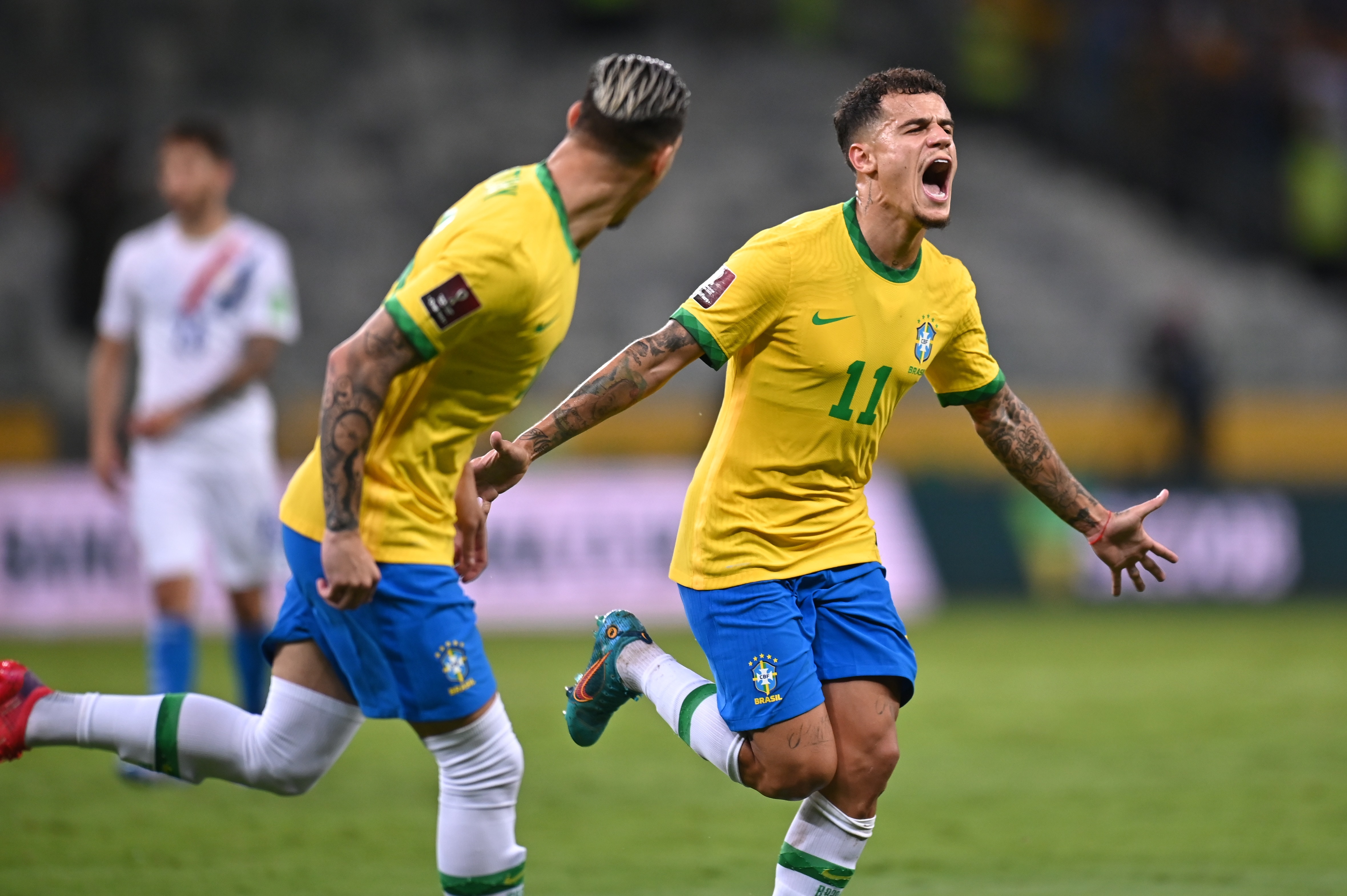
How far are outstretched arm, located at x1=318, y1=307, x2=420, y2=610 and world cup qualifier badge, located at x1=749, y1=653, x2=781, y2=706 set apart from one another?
3.77 ft

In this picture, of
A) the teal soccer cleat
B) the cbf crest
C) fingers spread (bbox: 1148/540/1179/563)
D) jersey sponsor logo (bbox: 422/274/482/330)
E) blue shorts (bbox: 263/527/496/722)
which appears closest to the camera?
jersey sponsor logo (bbox: 422/274/482/330)

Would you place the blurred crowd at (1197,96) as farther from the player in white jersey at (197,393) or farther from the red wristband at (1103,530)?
the red wristband at (1103,530)

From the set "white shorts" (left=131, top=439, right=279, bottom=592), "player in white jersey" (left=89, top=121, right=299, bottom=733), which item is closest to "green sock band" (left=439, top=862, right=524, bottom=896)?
"player in white jersey" (left=89, top=121, right=299, bottom=733)

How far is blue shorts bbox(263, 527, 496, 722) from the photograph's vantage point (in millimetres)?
4117

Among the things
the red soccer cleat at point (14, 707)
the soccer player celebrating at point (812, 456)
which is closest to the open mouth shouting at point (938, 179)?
the soccer player celebrating at point (812, 456)

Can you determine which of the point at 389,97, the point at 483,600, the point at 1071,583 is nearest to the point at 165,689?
the point at 483,600

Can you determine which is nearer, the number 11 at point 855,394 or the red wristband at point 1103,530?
the number 11 at point 855,394

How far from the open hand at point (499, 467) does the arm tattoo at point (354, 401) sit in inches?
17.2

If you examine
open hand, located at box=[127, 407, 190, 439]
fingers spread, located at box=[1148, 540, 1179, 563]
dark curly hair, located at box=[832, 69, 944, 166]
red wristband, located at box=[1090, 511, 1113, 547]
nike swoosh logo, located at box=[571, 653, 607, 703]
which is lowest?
nike swoosh logo, located at box=[571, 653, 607, 703]

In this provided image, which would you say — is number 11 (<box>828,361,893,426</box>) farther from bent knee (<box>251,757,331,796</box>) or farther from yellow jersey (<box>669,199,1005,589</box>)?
bent knee (<box>251,757,331,796</box>)

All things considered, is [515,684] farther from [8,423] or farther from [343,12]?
[343,12]

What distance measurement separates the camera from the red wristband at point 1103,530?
498cm

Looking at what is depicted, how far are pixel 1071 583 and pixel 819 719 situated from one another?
10.7m

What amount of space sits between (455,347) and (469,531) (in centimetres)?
Result: 71
